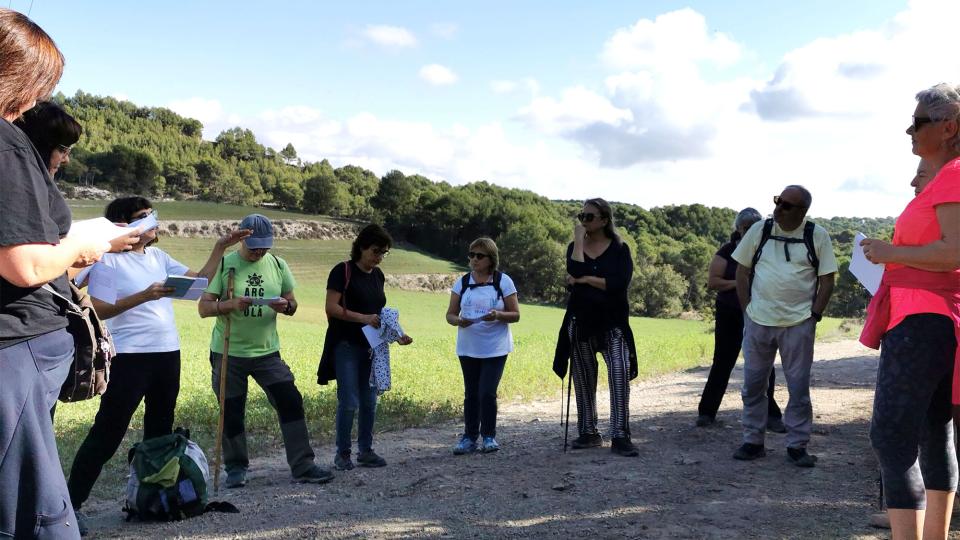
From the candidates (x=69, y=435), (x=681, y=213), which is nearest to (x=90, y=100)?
(x=681, y=213)

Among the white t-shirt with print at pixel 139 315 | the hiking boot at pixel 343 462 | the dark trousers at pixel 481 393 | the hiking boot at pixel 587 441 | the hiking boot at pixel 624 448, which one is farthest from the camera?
the dark trousers at pixel 481 393

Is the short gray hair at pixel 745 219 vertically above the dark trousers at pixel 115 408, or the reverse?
the short gray hair at pixel 745 219

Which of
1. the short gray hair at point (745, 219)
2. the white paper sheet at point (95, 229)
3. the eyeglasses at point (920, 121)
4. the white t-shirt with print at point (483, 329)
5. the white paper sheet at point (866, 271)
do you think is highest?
the eyeglasses at point (920, 121)

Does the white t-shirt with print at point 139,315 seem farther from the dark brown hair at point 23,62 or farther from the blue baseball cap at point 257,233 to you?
the dark brown hair at point 23,62

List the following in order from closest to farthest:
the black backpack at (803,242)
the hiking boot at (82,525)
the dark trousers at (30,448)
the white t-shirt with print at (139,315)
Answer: the dark trousers at (30,448)
the hiking boot at (82,525)
the white t-shirt with print at (139,315)
the black backpack at (803,242)

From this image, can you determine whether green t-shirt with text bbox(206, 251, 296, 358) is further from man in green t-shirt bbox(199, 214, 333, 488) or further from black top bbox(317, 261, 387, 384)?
black top bbox(317, 261, 387, 384)

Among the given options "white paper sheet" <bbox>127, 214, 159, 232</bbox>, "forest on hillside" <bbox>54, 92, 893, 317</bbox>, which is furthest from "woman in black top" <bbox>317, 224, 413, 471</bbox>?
"forest on hillside" <bbox>54, 92, 893, 317</bbox>

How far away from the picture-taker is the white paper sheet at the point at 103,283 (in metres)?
4.96

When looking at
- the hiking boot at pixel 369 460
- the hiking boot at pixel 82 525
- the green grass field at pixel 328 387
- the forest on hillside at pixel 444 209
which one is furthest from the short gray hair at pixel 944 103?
the forest on hillside at pixel 444 209

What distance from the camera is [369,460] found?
21.8 feet

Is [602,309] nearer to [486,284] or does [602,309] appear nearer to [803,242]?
[486,284]

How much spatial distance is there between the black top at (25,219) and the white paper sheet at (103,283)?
264 cm

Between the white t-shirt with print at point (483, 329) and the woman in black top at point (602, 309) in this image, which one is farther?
the white t-shirt with print at point (483, 329)

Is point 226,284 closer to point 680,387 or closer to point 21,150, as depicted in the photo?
point 21,150
